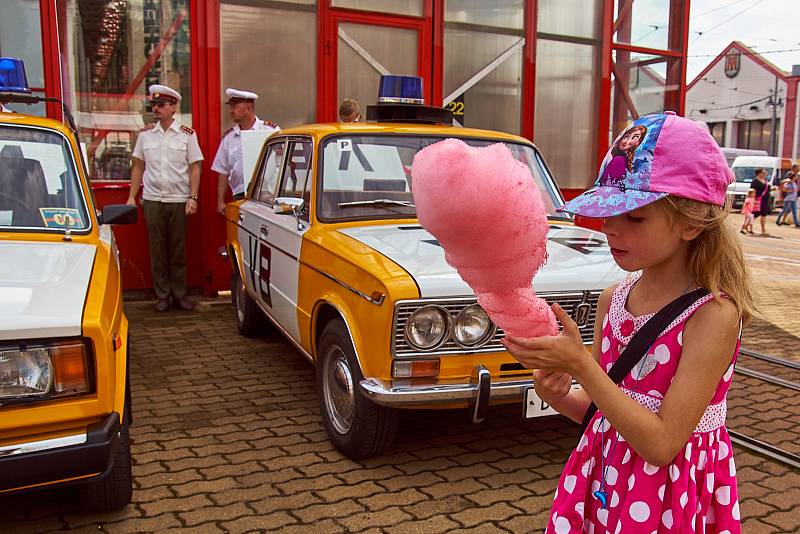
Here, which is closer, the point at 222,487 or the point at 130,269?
the point at 222,487

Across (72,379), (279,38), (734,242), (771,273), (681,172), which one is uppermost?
(279,38)

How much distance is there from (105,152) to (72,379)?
18.7ft

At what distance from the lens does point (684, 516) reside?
1520 mm

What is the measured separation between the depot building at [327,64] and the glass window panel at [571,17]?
0.06 feet

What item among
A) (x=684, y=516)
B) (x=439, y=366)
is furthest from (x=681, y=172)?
(x=439, y=366)

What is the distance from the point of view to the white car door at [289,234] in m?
4.67

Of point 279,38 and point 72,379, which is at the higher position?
point 279,38

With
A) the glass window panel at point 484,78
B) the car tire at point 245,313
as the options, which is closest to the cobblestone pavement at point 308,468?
the car tire at point 245,313

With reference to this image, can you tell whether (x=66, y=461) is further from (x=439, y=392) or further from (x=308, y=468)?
(x=439, y=392)

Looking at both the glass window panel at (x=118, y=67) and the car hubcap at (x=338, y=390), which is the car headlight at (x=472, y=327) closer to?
the car hubcap at (x=338, y=390)

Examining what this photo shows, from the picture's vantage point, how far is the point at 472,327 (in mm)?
3551

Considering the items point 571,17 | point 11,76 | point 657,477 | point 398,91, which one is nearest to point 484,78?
point 571,17

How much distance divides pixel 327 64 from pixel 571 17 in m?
3.77

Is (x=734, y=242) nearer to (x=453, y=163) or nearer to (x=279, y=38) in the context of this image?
(x=453, y=163)
